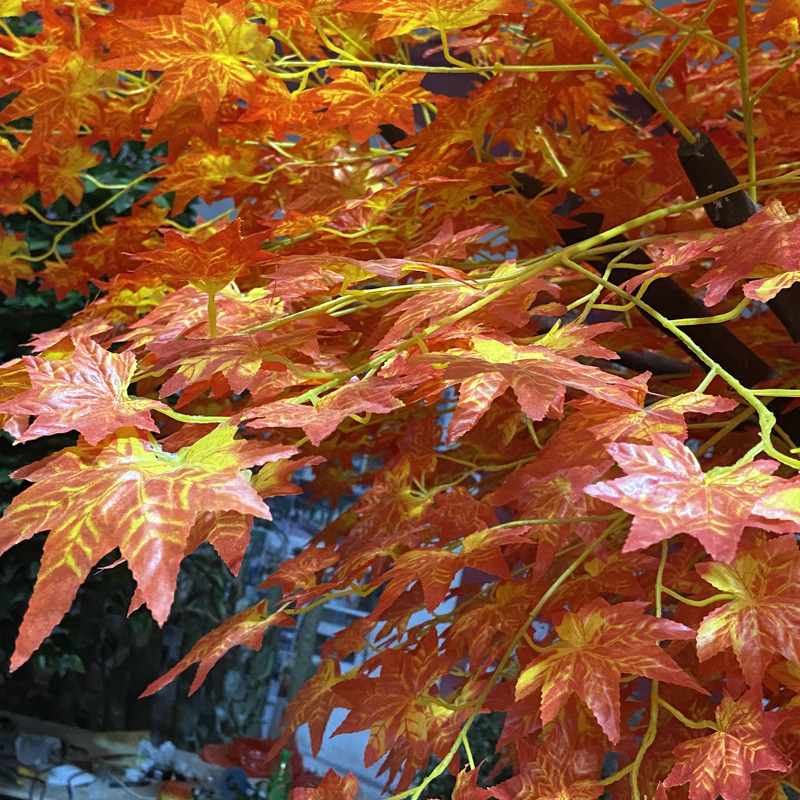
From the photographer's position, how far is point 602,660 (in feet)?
1.65

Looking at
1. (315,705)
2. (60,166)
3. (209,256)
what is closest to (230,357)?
(209,256)

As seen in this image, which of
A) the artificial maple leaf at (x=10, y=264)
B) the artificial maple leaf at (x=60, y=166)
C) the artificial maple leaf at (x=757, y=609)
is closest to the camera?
the artificial maple leaf at (x=757, y=609)

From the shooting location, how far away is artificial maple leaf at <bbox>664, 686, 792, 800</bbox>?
0.48 meters

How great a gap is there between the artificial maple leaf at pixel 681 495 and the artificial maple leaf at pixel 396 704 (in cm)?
33

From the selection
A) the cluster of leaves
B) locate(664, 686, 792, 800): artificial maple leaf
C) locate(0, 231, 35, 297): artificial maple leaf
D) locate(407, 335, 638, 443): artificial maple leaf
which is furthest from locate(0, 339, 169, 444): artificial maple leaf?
locate(0, 231, 35, 297): artificial maple leaf

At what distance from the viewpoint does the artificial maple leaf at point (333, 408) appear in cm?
42

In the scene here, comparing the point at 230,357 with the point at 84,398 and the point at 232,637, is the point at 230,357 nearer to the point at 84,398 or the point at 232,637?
the point at 84,398

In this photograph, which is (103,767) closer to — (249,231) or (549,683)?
(249,231)

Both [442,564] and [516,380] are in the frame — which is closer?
[516,380]

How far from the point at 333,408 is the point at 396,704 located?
0.31 m

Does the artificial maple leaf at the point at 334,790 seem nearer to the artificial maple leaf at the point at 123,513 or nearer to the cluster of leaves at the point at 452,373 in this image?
the cluster of leaves at the point at 452,373

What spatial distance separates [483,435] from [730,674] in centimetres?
39

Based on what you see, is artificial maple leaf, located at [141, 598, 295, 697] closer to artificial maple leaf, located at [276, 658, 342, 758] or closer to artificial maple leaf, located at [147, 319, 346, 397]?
artificial maple leaf, located at [276, 658, 342, 758]

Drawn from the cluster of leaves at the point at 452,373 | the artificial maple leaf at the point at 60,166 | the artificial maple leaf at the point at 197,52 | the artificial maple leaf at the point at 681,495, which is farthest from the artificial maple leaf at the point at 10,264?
the artificial maple leaf at the point at 681,495
